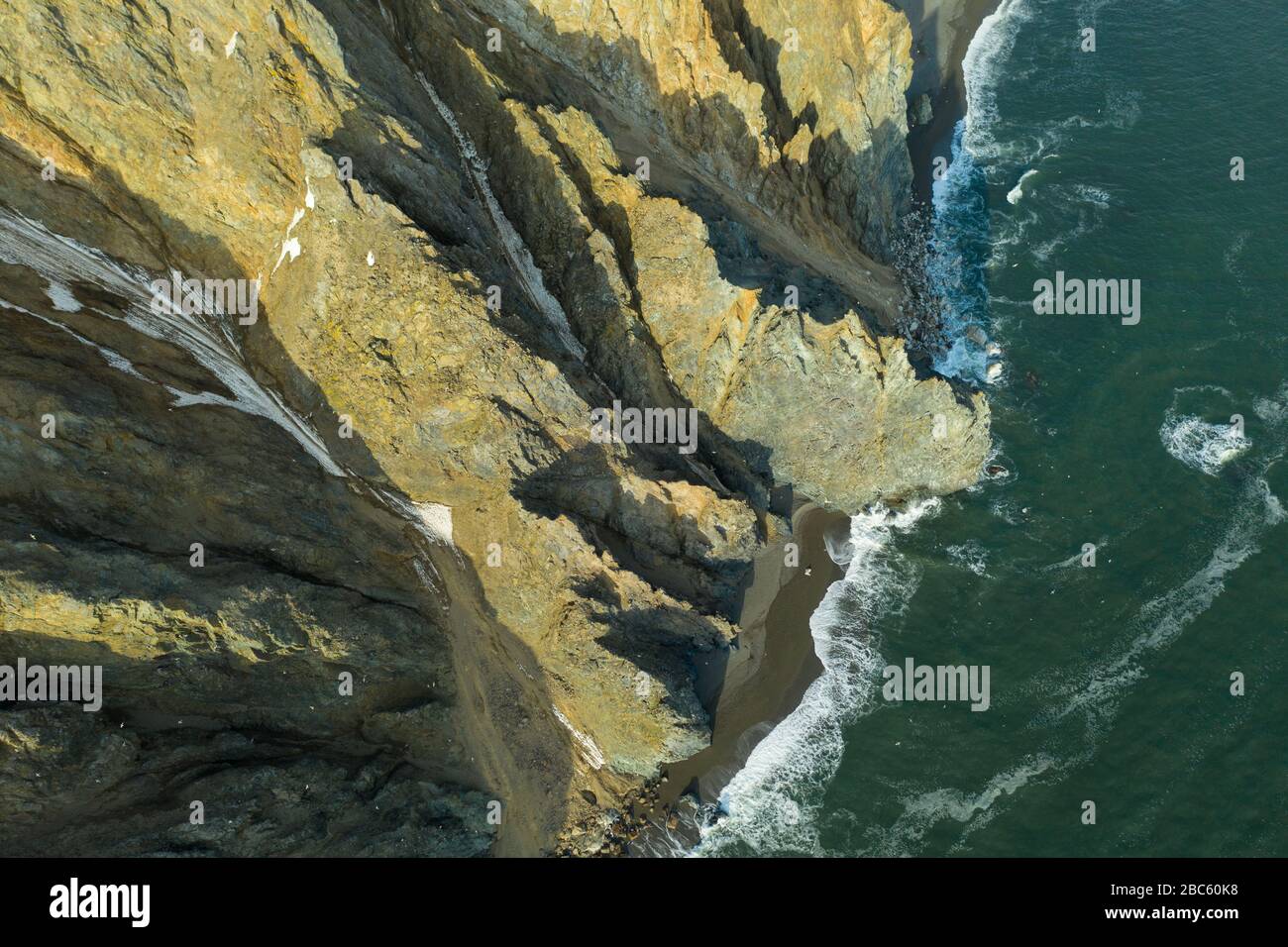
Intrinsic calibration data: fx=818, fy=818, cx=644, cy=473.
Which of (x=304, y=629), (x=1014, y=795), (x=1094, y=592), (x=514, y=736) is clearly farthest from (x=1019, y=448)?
(x=304, y=629)

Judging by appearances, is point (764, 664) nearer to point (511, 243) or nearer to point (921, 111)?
point (511, 243)

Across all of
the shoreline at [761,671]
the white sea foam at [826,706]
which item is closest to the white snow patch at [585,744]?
the shoreline at [761,671]

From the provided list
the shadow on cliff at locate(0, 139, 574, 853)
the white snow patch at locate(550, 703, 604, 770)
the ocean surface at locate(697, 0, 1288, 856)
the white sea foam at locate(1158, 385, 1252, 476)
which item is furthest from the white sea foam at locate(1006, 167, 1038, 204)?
the white snow patch at locate(550, 703, 604, 770)

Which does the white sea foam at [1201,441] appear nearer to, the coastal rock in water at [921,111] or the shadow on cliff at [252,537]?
the coastal rock in water at [921,111]
